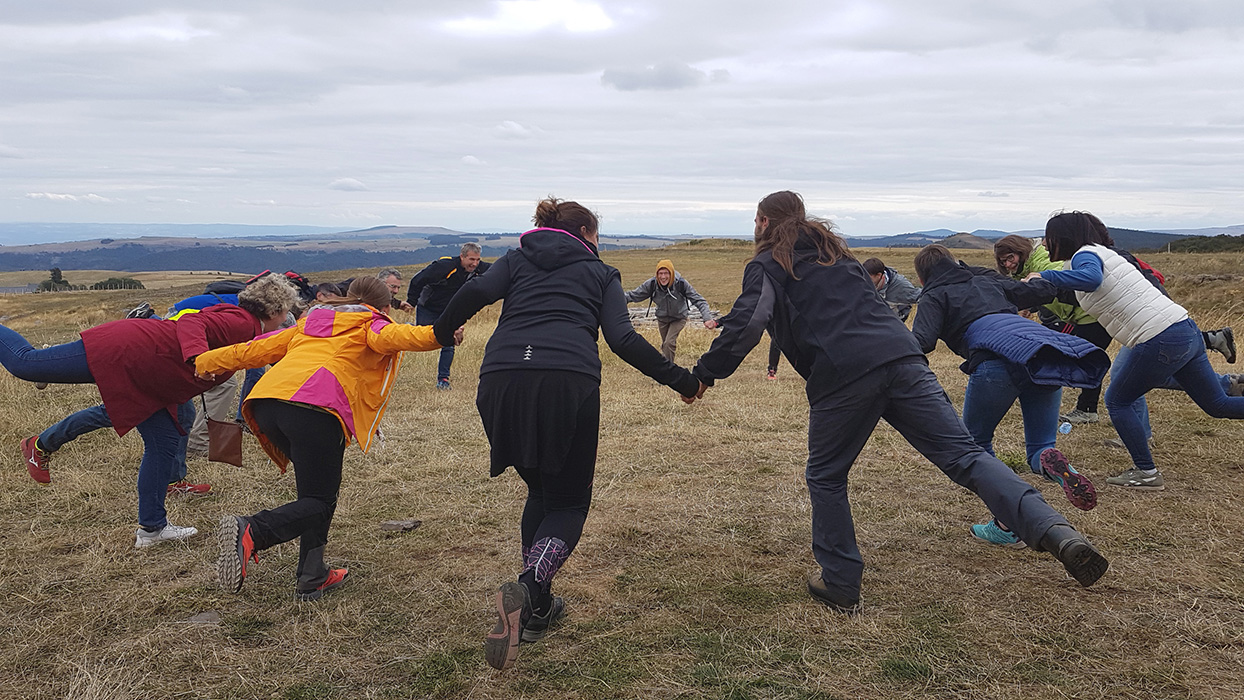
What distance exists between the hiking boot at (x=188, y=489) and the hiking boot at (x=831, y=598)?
4705mm

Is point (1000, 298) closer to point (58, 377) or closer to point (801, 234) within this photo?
point (801, 234)

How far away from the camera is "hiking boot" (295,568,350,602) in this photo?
4434 millimetres

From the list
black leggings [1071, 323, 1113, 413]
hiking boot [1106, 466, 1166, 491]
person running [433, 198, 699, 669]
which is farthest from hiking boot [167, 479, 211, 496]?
black leggings [1071, 323, 1113, 413]

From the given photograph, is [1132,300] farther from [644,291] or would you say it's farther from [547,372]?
[644,291]

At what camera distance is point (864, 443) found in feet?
13.4

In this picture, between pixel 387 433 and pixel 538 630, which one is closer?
pixel 538 630

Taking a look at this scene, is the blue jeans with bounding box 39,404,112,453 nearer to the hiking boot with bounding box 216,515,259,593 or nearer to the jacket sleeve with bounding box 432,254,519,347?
the hiking boot with bounding box 216,515,259,593

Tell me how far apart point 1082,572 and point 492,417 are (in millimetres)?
2571

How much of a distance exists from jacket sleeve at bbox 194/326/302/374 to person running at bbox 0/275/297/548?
0.98 feet

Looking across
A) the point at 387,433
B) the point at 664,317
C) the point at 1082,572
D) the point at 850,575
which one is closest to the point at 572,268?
the point at 850,575

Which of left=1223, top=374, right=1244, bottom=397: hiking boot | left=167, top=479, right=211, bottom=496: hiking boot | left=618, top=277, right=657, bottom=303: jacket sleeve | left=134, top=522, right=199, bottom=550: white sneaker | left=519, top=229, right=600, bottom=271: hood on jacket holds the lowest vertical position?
left=167, top=479, right=211, bottom=496: hiking boot

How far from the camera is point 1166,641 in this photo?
371cm

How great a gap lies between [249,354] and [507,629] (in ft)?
Result: 7.33

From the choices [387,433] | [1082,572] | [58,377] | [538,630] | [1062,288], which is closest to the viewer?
[1082,572]
